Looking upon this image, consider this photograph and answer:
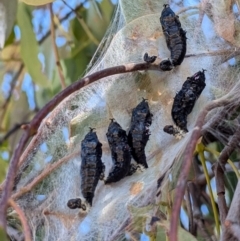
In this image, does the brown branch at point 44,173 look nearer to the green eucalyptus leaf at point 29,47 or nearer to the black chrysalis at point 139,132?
the black chrysalis at point 139,132

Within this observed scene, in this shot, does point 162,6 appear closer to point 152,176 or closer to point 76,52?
point 152,176

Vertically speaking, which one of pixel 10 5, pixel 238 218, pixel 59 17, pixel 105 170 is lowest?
pixel 238 218

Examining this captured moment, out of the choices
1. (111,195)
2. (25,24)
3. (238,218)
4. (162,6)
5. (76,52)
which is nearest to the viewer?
(238,218)

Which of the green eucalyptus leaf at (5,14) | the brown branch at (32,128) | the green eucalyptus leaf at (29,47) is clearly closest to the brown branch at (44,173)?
the brown branch at (32,128)

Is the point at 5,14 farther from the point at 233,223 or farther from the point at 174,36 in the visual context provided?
the point at 233,223

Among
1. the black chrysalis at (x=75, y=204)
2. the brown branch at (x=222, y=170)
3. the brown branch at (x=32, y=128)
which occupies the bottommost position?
the brown branch at (x=222, y=170)

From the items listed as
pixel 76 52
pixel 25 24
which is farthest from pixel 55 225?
pixel 76 52
